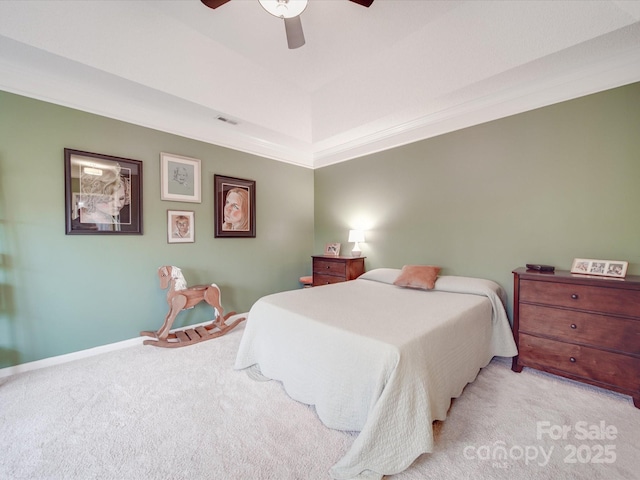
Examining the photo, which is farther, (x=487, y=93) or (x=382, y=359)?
(x=487, y=93)

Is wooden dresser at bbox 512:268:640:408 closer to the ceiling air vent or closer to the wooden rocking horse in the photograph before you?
the wooden rocking horse

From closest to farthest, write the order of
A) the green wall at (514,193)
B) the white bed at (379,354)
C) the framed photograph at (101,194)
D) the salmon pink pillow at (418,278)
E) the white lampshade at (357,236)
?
the white bed at (379,354)
the green wall at (514,193)
the framed photograph at (101,194)
the salmon pink pillow at (418,278)
the white lampshade at (357,236)

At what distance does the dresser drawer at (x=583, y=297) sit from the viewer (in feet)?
5.95

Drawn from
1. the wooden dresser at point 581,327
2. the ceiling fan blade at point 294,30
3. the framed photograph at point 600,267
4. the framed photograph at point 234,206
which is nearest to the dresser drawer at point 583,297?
the wooden dresser at point 581,327

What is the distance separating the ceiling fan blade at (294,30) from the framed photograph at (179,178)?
1934 mm

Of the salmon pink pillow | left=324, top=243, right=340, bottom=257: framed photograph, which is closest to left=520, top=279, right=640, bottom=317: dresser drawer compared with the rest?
the salmon pink pillow

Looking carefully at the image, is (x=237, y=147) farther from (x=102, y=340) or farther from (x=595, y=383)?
(x=595, y=383)

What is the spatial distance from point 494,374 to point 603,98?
2530 millimetres

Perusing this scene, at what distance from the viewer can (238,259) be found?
12.3ft

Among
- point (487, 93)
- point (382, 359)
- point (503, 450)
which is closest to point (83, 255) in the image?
point (382, 359)

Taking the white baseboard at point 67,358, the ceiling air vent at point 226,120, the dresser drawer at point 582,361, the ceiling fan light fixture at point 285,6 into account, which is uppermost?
the ceiling fan light fixture at point 285,6

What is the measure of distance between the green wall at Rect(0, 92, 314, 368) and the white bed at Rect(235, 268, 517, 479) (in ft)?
4.96

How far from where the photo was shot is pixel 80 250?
254cm

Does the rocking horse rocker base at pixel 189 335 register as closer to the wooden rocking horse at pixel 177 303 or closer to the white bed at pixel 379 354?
the wooden rocking horse at pixel 177 303
